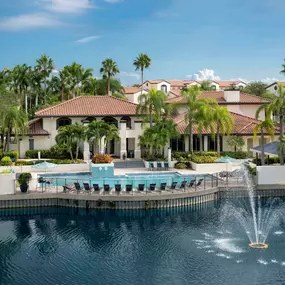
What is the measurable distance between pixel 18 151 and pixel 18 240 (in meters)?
27.5

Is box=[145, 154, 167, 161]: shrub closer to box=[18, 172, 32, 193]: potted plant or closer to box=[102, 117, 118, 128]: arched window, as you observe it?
box=[102, 117, 118, 128]: arched window

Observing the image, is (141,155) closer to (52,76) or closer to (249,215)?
(249,215)

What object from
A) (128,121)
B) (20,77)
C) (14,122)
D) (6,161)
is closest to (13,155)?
(6,161)

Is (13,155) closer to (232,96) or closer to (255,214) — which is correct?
(255,214)

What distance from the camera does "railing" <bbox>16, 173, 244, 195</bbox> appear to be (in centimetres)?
3291

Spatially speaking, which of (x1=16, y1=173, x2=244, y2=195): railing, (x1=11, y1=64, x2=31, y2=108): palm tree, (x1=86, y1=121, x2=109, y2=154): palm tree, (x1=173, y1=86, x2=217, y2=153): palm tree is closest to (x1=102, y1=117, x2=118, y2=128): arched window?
(x1=86, y1=121, x2=109, y2=154): palm tree

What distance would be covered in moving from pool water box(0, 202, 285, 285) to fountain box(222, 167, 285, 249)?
0.58 meters

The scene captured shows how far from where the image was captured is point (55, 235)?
26156 mm

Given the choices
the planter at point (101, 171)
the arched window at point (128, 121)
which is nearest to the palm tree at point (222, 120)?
the arched window at point (128, 121)

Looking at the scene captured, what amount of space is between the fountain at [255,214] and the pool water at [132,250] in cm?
58

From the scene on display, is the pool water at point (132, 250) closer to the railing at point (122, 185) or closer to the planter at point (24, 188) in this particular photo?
the planter at point (24, 188)

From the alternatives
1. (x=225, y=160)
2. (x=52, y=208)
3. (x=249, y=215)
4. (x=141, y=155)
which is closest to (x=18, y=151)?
(x=141, y=155)

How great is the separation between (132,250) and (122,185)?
10263 millimetres

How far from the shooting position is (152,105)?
1950 inches
